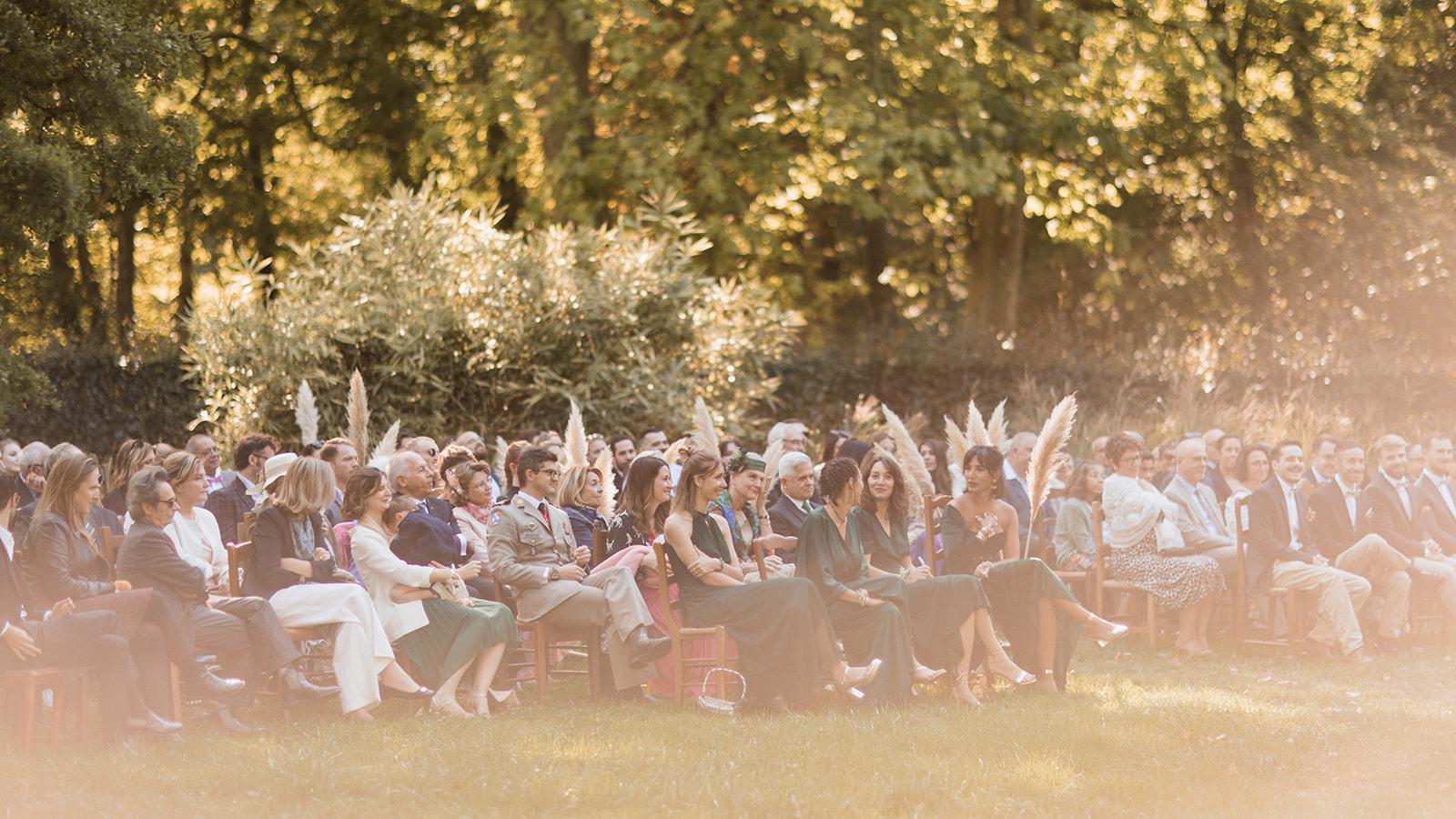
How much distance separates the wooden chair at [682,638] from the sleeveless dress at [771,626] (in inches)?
3.5

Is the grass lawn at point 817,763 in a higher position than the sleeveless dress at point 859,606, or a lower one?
lower

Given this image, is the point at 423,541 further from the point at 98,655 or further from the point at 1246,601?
the point at 1246,601

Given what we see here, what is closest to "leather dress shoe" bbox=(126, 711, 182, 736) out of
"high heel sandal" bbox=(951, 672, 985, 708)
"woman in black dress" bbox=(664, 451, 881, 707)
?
"woman in black dress" bbox=(664, 451, 881, 707)

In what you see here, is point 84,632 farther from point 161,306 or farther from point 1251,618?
point 161,306

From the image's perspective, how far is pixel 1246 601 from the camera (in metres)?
12.4

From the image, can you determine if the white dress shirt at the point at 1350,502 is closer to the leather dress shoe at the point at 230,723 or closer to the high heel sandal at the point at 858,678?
the high heel sandal at the point at 858,678

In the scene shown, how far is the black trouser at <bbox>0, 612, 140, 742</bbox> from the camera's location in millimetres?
8734

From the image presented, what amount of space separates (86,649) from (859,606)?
4115 mm

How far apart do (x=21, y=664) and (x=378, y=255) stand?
10370 millimetres

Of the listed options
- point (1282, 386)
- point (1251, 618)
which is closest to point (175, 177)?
point (1251, 618)

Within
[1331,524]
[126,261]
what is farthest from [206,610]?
[126,261]


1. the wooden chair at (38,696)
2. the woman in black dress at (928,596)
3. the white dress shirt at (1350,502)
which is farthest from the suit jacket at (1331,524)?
the wooden chair at (38,696)

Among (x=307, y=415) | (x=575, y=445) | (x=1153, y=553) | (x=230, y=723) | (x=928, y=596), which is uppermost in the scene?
(x=307, y=415)

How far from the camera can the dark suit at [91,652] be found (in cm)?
869
